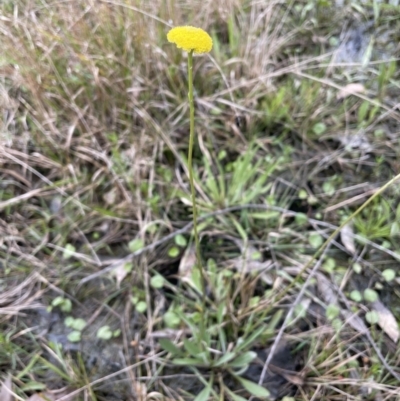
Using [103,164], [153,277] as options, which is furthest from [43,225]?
[153,277]

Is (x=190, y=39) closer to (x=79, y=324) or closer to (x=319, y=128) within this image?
(x=79, y=324)

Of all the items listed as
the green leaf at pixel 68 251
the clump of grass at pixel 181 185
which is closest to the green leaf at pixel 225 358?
the clump of grass at pixel 181 185

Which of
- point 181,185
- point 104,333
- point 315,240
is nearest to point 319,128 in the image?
point 315,240

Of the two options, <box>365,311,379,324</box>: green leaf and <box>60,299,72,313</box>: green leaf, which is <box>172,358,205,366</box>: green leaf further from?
<box>365,311,379,324</box>: green leaf

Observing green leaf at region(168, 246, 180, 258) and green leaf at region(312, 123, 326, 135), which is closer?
green leaf at region(168, 246, 180, 258)

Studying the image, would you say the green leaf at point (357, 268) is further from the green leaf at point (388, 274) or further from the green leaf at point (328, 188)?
the green leaf at point (328, 188)

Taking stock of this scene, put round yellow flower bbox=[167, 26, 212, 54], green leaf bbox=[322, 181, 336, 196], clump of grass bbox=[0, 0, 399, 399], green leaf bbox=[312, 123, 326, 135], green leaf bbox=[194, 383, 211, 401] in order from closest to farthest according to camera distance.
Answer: round yellow flower bbox=[167, 26, 212, 54]
green leaf bbox=[194, 383, 211, 401]
clump of grass bbox=[0, 0, 399, 399]
green leaf bbox=[322, 181, 336, 196]
green leaf bbox=[312, 123, 326, 135]

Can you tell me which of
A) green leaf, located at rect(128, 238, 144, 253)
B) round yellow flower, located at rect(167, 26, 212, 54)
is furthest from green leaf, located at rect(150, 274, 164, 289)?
round yellow flower, located at rect(167, 26, 212, 54)
